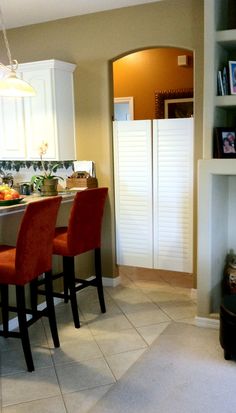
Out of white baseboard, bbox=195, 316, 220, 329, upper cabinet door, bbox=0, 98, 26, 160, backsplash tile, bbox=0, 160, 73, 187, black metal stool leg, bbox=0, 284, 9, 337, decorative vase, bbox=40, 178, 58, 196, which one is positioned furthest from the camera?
backsplash tile, bbox=0, 160, 73, 187

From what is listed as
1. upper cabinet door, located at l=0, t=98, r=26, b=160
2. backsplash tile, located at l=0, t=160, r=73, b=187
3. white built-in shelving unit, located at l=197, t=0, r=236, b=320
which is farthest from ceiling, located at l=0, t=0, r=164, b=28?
backsplash tile, located at l=0, t=160, r=73, b=187

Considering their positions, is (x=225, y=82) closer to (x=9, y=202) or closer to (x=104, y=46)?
(x=104, y=46)

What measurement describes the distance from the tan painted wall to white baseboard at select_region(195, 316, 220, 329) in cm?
126

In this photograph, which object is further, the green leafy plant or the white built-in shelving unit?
the green leafy plant

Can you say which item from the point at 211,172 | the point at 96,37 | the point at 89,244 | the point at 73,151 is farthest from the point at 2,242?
the point at 96,37

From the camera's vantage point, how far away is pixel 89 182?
4.09m

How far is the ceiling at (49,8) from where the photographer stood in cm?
362

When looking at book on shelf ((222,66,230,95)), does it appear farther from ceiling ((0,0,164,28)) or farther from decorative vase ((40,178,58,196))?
decorative vase ((40,178,58,196))

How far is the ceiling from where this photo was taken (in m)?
3.62

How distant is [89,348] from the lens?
2967mm

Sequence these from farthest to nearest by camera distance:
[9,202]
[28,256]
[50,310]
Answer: [9,202] → [50,310] → [28,256]

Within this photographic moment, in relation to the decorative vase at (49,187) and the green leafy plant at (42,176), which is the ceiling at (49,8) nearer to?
the green leafy plant at (42,176)

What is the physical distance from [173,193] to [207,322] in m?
1.27

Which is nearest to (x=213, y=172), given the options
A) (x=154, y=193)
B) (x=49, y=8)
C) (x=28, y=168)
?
(x=154, y=193)
